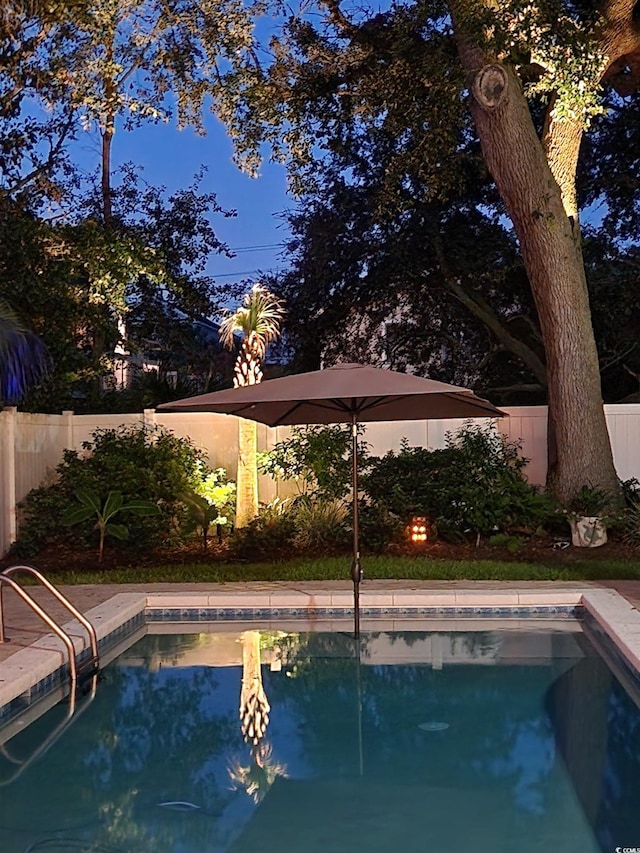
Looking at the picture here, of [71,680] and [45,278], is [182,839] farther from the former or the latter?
[45,278]

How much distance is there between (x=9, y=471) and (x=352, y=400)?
590 centimetres

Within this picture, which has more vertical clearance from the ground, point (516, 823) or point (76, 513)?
point (76, 513)

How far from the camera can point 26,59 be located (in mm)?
16703

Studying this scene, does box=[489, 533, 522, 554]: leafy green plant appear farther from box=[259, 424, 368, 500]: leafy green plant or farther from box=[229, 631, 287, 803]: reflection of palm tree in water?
box=[229, 631, 287, 803]: reflection of palm tree in water

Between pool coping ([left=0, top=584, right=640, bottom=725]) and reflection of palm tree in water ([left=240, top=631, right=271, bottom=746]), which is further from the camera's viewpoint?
pool coping ([left=0, top=584, right=640, bottom=725])

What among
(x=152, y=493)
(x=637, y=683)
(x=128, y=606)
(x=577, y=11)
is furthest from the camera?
(x=577, y=11)

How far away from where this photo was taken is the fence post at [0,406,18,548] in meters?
12.7

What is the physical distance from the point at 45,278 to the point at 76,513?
475 centimetres

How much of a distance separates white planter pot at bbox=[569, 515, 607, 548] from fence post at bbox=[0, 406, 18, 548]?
7263mm

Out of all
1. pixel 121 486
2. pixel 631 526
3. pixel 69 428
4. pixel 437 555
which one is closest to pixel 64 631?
pixel 121 486

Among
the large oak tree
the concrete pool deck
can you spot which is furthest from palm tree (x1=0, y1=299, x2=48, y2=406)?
the large oak tree

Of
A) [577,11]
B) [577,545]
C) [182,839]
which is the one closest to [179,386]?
[577,545]

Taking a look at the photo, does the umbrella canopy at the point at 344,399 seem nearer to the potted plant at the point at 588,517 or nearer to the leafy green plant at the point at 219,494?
the leafy green plant at the point at 219,494

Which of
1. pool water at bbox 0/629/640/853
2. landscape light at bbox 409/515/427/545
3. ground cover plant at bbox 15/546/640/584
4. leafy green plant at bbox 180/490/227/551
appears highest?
leafy green plant at bbox 180/490/227/551
